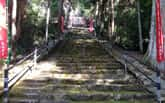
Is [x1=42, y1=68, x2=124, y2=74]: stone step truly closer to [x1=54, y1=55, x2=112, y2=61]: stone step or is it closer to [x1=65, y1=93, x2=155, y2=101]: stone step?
[x1=54, y1=55, x2=112, y2=61]: stone step

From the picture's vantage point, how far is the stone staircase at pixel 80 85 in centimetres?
852

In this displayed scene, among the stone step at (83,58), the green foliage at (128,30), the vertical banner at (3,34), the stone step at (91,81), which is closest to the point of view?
the vertical banner at (3,34)

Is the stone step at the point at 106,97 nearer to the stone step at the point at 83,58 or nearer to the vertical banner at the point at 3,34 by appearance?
the vertical banner at the point at 3,34

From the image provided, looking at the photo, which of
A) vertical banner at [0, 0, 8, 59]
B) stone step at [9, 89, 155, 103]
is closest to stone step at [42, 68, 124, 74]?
stone step at [9, 89, 155, 103]

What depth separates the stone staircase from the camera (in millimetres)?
8523

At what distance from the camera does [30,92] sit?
8.86 metres

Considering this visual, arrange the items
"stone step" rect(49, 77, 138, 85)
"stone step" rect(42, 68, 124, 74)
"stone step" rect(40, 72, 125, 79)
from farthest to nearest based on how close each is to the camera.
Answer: "stone step" rect(42, 68, 124, 74) < "stone step" rect(40, 72, 125, 79) < "stone step" rect(49, 77, 138, 85)

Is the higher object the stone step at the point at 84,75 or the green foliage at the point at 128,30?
the green foliage at the point at 128,30

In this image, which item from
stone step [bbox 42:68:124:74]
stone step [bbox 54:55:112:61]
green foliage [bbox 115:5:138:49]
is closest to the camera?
stone step [bbox 42:68:124:74]

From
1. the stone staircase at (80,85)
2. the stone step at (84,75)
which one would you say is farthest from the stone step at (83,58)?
the stone step at (84,75)

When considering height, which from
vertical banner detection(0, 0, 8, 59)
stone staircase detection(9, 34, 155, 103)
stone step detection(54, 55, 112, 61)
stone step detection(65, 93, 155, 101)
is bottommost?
stone step detection(65, 93, 155, 101)

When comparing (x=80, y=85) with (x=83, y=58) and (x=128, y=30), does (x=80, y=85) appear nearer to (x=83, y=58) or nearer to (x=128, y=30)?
(x=83, y=58)

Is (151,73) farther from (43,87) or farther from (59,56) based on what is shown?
(59,56)

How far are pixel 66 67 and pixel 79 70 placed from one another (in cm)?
67
